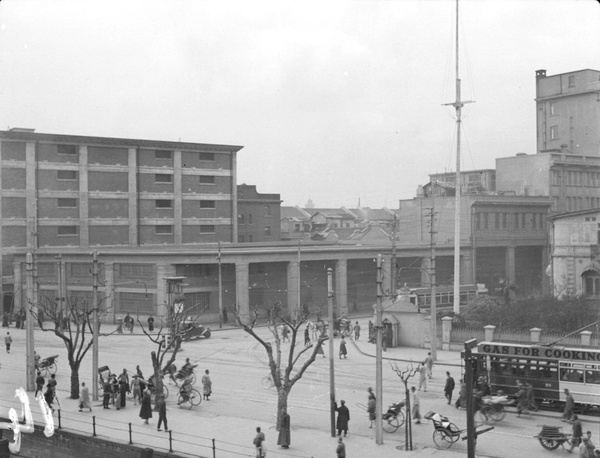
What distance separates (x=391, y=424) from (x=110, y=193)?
5195 cm

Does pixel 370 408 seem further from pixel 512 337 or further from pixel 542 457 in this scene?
pixel 512 337

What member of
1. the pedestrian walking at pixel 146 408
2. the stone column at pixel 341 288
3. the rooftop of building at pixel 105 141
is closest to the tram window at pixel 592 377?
the pedestrian walking at pixel 146 408

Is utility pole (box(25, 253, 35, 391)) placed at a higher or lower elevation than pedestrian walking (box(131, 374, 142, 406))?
higher

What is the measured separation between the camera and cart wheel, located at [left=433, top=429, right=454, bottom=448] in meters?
21.8

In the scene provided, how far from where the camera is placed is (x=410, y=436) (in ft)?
70.7

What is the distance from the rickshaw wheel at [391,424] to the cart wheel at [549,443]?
191 inches

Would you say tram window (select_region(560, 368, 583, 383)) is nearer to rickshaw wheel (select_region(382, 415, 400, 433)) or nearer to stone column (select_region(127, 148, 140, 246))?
rickshaw wheel (select_region(382, 415, 400, 433))

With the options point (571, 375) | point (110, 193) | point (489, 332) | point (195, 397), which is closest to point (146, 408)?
point (195, 397)

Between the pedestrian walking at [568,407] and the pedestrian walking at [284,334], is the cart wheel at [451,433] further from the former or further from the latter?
the pedestrian walking at [284,334]

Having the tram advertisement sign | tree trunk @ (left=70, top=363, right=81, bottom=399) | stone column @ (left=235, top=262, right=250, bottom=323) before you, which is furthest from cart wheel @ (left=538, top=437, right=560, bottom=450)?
stone column @ (left=235, top=262, right=250, bottom=323)

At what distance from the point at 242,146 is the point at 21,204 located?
23.9 meters

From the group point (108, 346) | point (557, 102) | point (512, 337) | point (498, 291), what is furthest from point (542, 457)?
point (557, 102)

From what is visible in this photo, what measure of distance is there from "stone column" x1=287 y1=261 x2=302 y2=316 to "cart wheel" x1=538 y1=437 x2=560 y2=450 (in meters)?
40.3

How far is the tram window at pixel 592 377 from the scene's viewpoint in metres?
25.2
